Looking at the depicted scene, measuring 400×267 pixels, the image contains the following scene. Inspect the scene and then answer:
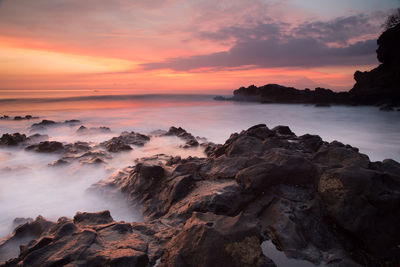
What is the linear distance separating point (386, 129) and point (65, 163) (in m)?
16.6

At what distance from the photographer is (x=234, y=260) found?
2.33 metres

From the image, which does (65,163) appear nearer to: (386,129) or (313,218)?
(313,218)

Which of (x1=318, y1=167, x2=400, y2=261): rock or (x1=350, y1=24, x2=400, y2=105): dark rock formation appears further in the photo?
(x1=350, y1=24, x2=400, y2=105): dark rock formation

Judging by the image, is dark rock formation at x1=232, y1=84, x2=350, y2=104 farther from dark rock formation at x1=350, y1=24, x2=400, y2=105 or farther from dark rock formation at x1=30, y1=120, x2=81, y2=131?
dark rock formation at x1=30, y1=120, x2=81, y2=131

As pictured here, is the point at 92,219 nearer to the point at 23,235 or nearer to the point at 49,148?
the point at 23,235

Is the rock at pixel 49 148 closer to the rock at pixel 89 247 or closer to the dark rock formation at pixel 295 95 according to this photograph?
the rock at pixel 89 247

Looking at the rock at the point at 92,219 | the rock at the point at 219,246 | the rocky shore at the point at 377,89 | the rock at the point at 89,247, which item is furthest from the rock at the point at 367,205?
the rocky shore at the point at 377,89

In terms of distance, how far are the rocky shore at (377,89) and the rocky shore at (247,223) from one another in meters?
22.6

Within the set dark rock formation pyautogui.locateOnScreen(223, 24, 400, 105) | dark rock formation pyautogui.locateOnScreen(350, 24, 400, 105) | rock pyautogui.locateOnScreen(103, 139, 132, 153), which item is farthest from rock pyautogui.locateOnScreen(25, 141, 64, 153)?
dark rock formation pyautogui.locateOnScreen(350, 24, 400, 105)

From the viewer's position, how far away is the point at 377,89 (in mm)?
25422

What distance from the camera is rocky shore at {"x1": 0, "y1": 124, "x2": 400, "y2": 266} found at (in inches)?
97.0

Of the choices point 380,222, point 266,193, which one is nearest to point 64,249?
point 266,193

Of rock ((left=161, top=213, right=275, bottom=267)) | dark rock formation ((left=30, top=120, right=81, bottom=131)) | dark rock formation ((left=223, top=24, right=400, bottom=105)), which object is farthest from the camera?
dark rock formation ((left=223, top=24, right=400, bottom=105))

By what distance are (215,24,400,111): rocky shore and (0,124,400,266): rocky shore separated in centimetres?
2258
